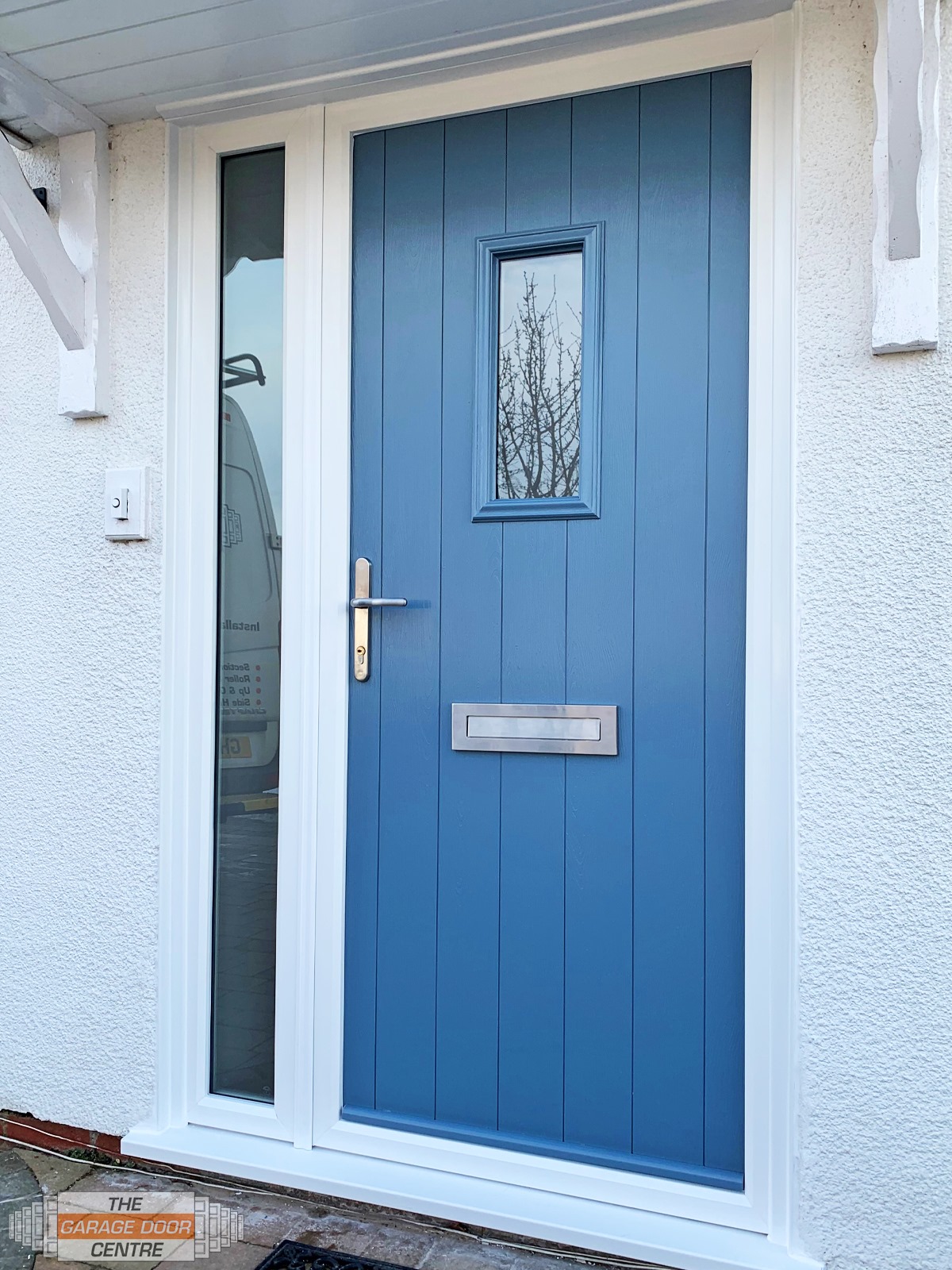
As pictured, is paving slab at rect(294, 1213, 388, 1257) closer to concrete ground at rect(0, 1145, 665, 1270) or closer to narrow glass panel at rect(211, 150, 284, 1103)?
concrete ground at rect(0, 1145, 665, 1270)

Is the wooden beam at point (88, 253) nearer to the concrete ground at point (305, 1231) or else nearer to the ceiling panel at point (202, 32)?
the ceiling panel at point (202, 32)

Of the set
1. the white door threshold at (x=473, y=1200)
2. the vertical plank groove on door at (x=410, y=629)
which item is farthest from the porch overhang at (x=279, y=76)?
the white door threshold at (x=473, y=1200)

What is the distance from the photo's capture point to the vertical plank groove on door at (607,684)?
2.19 metres

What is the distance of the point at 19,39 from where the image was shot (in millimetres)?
2148

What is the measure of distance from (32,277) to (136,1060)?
1.90m

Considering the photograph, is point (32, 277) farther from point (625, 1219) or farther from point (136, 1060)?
point (625, 1219)

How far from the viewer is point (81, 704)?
2.58 m

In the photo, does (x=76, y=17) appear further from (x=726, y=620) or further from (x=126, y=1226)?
(x=126, y=1226)

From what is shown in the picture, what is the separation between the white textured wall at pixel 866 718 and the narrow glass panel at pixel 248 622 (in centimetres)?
125

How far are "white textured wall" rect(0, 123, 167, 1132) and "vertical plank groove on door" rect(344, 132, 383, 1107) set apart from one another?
1.62 ft

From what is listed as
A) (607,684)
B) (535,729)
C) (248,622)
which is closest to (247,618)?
(248,622)

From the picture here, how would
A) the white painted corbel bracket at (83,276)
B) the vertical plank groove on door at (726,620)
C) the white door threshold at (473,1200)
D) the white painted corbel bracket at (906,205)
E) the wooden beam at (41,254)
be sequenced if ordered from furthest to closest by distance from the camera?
the white painted corbel bracket at (83,276) < the wooden beam at (41,254) < the vertical plank groove on door at (726,620) < the white door threshold at (473,1200) < the white painted corbel bracket at (906,205)

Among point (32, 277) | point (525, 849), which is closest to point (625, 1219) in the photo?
point (525, 849)

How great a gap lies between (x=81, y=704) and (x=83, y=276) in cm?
106
